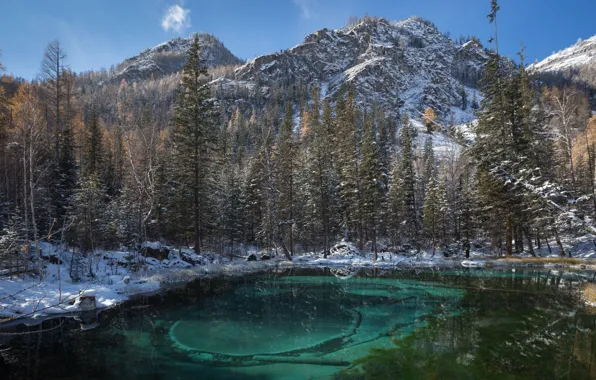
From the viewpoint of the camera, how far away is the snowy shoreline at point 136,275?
12.5 m

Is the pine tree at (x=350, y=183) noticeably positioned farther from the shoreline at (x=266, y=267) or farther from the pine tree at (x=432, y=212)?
the pine tree at (x=432, y=212)

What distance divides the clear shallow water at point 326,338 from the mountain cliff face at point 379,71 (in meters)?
133

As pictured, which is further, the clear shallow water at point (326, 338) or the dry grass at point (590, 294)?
the dry grass at point (590, 294)

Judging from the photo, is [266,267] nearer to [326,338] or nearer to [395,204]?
[326,338]

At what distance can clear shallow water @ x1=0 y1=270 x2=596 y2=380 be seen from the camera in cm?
812

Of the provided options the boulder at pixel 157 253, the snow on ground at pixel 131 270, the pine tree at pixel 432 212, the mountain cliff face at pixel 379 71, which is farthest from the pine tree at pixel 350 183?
the mountain cliff face at pixel 379 71

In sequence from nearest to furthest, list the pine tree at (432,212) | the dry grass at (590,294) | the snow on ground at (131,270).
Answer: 1. the snow on ground at (131,270)
2. the dry grass at (590,294)
3. the pine tree at (432,212)

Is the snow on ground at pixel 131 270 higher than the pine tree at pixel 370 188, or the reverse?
the pine tree at pixel 370 188

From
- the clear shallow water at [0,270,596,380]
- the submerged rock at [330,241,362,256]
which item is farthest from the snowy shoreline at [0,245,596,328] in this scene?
the clear shallow water at [0,270,596,380]

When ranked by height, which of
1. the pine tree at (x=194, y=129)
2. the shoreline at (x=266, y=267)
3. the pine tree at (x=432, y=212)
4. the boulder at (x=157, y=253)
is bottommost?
the shoreline at (x=266, y=267)

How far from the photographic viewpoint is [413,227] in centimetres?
4531

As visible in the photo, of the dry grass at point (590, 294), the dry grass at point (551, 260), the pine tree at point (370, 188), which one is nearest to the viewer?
the dry grass at point (590, 294)

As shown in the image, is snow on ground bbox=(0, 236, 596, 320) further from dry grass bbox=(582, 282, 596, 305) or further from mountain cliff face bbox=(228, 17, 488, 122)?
mountain cliff face bbox=(228, 17, 488, 122)

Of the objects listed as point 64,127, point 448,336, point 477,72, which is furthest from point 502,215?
point 477,72
